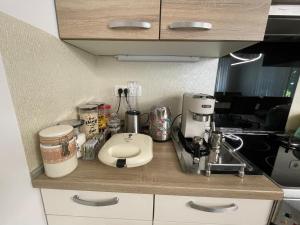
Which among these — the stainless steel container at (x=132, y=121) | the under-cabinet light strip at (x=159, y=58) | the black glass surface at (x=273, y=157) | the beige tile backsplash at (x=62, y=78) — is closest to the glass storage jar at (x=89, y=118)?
the beige tile backsplash at (x=62, y=78)

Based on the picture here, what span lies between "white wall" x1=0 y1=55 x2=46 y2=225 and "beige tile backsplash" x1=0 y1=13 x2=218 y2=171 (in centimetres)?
2

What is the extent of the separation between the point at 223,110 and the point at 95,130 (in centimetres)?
90

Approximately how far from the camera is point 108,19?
0.62 meters

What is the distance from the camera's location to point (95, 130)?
83 centimetres

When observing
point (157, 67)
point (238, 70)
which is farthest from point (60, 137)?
point (238, 70)

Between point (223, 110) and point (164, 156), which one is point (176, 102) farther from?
point (164, 156)

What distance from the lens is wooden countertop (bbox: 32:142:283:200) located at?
20.6 inches

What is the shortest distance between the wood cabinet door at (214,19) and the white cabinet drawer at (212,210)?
64 cm

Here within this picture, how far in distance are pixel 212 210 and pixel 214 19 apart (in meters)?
0.75

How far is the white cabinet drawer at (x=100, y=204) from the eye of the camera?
1.87ft

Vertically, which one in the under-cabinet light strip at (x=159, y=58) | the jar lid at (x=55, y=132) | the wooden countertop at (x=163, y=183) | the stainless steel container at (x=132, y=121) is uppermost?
the under-cabinet light strip at (x=159, y=58)

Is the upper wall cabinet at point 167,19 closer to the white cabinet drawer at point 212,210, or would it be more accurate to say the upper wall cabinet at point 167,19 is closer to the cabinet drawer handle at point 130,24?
the cabinet drawer handle at point 130,24

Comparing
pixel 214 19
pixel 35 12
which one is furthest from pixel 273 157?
pixel 35 12

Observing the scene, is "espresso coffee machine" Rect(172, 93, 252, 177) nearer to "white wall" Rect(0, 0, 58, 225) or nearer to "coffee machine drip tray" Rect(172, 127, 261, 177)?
"coffee machine drip tray" Rect(172, 127, 261, 177)
